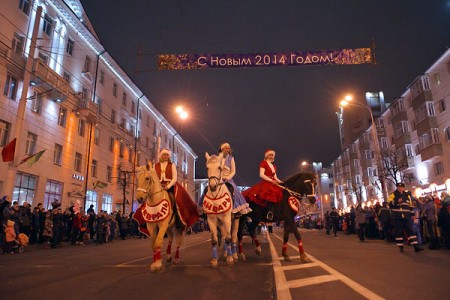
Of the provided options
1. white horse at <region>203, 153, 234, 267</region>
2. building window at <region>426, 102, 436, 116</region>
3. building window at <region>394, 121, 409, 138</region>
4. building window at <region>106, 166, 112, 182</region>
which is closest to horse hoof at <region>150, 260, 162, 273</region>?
white horse at <region>203, 153, 234, 267</region>

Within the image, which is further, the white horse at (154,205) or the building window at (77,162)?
the building window at (77,162)

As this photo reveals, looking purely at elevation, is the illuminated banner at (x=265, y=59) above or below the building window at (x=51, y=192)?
above

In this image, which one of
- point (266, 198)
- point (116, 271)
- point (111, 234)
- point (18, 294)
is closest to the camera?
point (18, 294)

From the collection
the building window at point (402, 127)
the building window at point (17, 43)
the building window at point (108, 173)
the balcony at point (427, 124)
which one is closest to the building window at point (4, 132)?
the building window at point (17, 43)

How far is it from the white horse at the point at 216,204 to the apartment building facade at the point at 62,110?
12766mm

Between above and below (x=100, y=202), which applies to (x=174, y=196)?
below

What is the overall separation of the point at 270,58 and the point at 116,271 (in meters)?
13.2

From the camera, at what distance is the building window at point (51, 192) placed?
1102 inches

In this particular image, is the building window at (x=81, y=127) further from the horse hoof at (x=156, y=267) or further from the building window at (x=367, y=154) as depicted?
the building window at (x=367, y=154)

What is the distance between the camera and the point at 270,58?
57.5 ft

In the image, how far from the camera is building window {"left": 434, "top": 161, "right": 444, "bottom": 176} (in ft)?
126

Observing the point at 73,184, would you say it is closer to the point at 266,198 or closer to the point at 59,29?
the point at 59,29

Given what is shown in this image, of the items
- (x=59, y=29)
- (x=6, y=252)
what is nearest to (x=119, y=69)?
(x=59, y=29)

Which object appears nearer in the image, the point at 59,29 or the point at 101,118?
the point at 59,29
